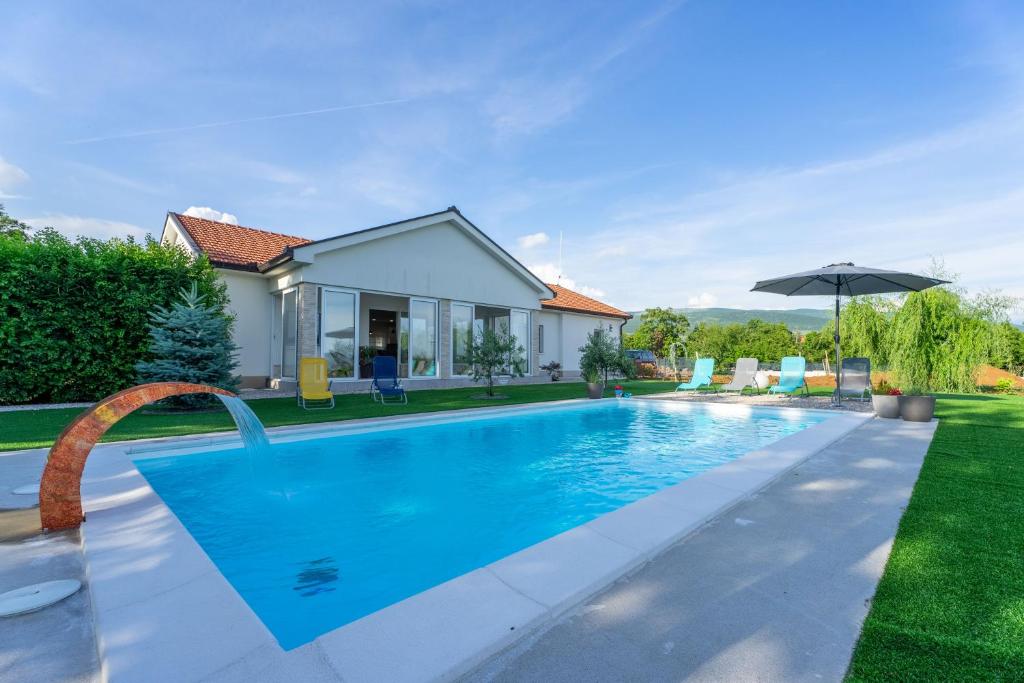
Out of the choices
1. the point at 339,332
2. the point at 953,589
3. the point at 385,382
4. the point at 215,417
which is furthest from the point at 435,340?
the point at 953,589

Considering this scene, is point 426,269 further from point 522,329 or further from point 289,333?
point 522,329

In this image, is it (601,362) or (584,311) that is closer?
(601,362)

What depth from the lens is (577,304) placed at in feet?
74.6

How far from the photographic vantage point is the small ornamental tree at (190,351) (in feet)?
30.4

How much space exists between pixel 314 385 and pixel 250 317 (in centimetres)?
452

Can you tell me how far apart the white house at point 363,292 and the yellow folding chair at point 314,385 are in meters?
1.69

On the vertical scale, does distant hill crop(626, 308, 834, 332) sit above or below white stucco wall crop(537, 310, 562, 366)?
above

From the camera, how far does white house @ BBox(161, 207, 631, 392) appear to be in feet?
41.9

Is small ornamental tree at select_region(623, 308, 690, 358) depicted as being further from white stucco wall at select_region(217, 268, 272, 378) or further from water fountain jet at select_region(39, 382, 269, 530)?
water fountain jet at select_region(39, 382, 269, 530)

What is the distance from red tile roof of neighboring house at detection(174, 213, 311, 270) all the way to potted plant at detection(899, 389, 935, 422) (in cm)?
1484

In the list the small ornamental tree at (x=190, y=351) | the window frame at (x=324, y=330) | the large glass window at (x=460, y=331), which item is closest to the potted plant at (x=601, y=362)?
the large glass window at (x=460, y=331)

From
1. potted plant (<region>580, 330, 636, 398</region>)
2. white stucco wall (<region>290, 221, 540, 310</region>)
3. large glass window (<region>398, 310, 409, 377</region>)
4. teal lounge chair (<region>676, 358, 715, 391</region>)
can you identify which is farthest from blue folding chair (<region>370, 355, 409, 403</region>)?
teal lounge chair (<region>676, 358, 715, 391</region>)

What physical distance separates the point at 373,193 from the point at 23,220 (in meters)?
23.8

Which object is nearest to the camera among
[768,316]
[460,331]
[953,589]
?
[953,589]
